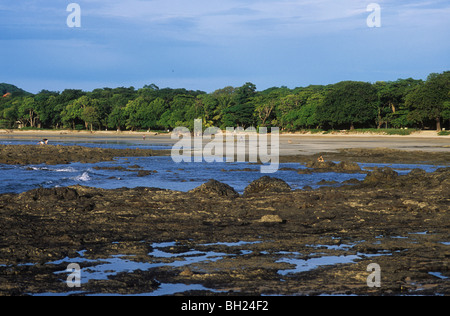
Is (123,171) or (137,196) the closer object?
(137,196)

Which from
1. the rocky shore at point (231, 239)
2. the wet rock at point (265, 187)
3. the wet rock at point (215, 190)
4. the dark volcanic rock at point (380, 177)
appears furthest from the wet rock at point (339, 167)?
the wet rock at point (215, 190)

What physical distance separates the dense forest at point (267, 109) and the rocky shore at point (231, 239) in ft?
240

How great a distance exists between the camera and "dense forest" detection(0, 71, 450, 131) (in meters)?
91.7

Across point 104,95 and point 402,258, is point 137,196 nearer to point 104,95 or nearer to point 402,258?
point 402,258

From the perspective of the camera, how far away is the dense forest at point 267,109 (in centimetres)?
9169

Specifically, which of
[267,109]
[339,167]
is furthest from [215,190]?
[267,109]

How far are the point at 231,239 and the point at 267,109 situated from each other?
337 feet

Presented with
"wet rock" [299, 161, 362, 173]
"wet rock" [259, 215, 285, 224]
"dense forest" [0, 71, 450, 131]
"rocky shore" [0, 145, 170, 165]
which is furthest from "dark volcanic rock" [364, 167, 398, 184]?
"dense forest" [0, 71, 450, 131]

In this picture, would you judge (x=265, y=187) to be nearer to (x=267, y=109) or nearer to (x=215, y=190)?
(x=215, y=190)

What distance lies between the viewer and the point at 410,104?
295 feet

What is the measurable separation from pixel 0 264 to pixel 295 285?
542 cm

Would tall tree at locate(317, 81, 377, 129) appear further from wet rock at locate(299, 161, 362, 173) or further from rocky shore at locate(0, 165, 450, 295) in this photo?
rocky shore at locate(0, 165, 450, 295)

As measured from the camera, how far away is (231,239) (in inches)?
493
